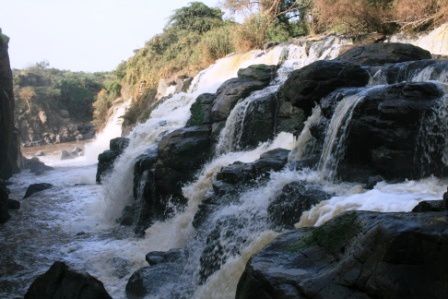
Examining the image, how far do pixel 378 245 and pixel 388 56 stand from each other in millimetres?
8505

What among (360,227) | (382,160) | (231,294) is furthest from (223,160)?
(360,227)

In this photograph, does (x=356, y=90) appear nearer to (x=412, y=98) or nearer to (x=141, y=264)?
(x=412, y=98)

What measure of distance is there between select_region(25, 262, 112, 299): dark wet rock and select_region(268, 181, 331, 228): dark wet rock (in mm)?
2583

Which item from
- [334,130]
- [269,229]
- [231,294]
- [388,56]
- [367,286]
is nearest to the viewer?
[367,286]

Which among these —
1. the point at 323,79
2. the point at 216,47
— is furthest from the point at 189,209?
the point at 216,47

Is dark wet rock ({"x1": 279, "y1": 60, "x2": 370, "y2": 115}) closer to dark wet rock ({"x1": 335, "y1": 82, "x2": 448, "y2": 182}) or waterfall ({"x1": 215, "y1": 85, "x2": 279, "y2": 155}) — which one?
dark wet rock ({"x1": 335, "y1": 82, "x2": 448, "y2": 182})

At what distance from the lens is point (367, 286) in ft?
13.6

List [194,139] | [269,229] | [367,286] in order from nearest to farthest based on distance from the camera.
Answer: [367,286] < [269,229] < [194,139]

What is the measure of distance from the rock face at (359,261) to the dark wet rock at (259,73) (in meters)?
9.76

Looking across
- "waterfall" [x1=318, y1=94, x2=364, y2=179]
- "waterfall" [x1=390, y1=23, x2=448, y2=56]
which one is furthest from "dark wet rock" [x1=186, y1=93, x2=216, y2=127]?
"waterfall" [x1=318, y1=94, x2=364, y2=179]

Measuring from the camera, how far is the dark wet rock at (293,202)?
745 centimetres

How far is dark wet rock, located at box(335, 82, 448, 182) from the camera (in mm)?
7816

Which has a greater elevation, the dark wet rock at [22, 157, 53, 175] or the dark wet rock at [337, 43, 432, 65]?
A: the dark wet rock at [337, 43, 432, 65]

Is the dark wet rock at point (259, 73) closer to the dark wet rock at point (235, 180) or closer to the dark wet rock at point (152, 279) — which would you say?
the dark wet rock at point (235, 180)
